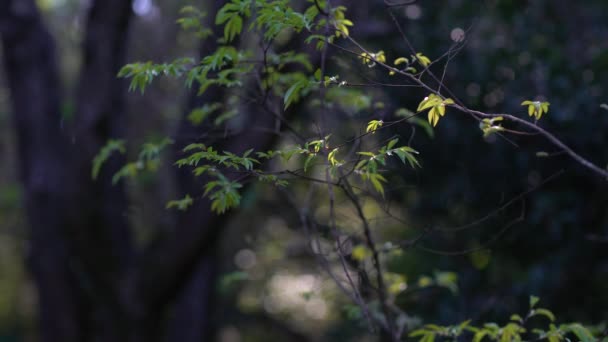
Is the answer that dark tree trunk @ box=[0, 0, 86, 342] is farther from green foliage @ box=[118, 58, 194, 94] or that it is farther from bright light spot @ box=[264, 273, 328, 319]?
bright light spot @ box=[264, 273, 328, 319]

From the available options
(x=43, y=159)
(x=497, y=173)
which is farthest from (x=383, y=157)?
(x=43, y=159)

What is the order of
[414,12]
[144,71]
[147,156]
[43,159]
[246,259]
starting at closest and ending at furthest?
[144,71] → [147,156] → [43,159] → [414,12] → [246,259]

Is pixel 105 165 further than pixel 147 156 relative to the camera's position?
Yes

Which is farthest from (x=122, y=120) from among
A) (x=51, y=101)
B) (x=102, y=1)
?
(x=102, y=1)

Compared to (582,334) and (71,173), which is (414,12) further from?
(582,334)

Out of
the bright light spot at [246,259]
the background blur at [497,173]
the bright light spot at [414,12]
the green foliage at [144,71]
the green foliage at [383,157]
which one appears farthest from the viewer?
the bright light spot at [246,259]

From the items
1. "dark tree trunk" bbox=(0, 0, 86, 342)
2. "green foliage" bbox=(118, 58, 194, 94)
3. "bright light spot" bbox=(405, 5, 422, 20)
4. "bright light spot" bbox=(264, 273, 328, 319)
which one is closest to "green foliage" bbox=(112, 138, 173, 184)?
"green foliage" bbox=(118, 58, 194, 94)

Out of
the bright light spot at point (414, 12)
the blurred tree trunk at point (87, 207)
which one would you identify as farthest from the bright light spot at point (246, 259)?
the bright light spot at point (414, 12)

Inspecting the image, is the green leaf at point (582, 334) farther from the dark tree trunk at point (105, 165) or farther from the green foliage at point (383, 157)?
the dark tree trunk at point (105, 165)

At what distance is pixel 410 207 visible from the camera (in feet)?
→ 17.7

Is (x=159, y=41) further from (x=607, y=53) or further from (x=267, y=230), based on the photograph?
(x=607, y=53)

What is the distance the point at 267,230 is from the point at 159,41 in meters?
3.10

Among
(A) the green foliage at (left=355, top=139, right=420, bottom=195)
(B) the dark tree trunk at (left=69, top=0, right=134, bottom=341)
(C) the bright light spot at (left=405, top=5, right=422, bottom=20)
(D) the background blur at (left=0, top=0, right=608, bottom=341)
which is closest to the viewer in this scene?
(A) the green foliage at (left=355, top=139, right=420, bottom=195)

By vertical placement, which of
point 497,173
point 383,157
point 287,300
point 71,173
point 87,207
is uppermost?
point 287,300
